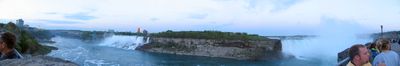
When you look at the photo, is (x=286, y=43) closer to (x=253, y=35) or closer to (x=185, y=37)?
(x=253, y=35)

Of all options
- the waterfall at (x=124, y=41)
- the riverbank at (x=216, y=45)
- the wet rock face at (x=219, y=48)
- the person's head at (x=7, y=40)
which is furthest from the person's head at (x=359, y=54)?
the waterfall at (x=124, y=41)

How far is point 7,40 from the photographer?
7742 millimetres

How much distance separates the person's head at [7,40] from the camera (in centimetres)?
771

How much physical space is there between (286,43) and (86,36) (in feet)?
267

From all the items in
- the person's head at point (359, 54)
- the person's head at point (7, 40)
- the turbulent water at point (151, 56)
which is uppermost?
the person's head at point (7, 40)

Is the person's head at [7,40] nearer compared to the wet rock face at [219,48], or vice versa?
the person's head at [7,40]

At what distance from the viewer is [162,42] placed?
97.8m

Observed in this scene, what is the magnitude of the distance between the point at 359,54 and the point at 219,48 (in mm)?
81840

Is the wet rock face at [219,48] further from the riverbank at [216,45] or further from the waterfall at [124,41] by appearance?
the waterfall at [124,41]

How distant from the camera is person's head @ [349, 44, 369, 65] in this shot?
20.6 feet

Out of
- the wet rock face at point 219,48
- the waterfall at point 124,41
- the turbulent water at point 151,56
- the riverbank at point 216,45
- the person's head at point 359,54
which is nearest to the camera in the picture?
the person's head at point 359,54

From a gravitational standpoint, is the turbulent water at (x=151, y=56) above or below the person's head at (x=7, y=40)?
below

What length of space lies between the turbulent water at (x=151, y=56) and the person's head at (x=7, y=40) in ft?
150

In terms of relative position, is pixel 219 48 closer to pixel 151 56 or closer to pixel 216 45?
pixel 216 45
